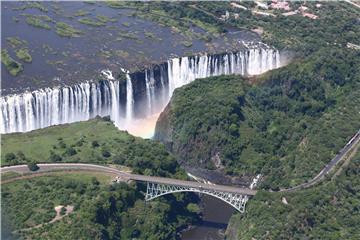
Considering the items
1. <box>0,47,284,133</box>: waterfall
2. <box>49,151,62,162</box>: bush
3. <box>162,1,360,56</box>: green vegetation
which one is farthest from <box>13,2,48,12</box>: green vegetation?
<box>49,151,62,162</box>: bush

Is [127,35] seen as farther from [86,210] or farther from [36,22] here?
[86,210]

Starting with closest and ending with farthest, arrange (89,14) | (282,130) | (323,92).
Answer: (282,130) → (323,92) → (89,14)

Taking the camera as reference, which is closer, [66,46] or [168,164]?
[168,164]

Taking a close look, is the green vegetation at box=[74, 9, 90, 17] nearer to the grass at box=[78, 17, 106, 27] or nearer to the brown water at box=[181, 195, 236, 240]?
the grass at box=[78, 17, 106, 27]

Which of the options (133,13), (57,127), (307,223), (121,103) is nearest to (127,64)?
(121,103)

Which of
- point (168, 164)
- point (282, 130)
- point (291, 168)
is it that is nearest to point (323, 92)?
point (282, 130)

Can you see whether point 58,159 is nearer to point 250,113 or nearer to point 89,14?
point 250,113

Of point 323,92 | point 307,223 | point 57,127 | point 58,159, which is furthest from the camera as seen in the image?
point 323,92
